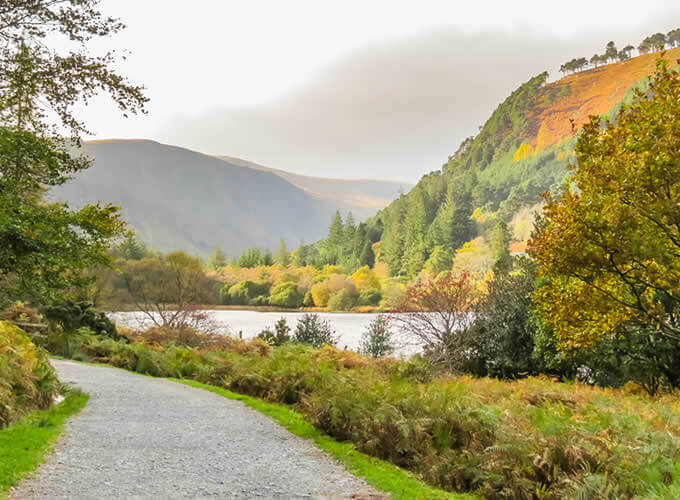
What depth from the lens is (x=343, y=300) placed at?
218 ft

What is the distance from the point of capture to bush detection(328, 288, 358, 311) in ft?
208

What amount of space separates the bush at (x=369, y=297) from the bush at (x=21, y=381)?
57.9 meters

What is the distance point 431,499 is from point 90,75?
10793 mm

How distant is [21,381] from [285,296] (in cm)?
5243

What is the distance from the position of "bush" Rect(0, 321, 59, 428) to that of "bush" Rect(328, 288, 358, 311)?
53.1 meters

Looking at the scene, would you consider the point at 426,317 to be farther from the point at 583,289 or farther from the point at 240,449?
the point at 240,449

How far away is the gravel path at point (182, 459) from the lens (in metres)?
5.30

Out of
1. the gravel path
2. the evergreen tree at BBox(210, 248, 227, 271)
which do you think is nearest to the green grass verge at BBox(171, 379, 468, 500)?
the gravel path

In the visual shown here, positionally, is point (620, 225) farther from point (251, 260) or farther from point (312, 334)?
point (251, 260)

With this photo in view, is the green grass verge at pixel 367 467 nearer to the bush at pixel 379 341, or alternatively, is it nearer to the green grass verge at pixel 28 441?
the green grass verge at pixel 28 441

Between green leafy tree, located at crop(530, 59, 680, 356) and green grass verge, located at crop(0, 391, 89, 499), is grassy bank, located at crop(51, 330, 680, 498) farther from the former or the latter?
green grass verge, located at crop(0, 391, 89, 499)

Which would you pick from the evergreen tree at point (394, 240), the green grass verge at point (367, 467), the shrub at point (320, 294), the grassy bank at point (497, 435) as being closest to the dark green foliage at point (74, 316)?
the grassy bank at point (497, 435)

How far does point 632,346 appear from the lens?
51.2 feet

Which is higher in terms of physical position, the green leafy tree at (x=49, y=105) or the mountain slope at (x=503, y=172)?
the mountain slope at (x=503, y=172)
